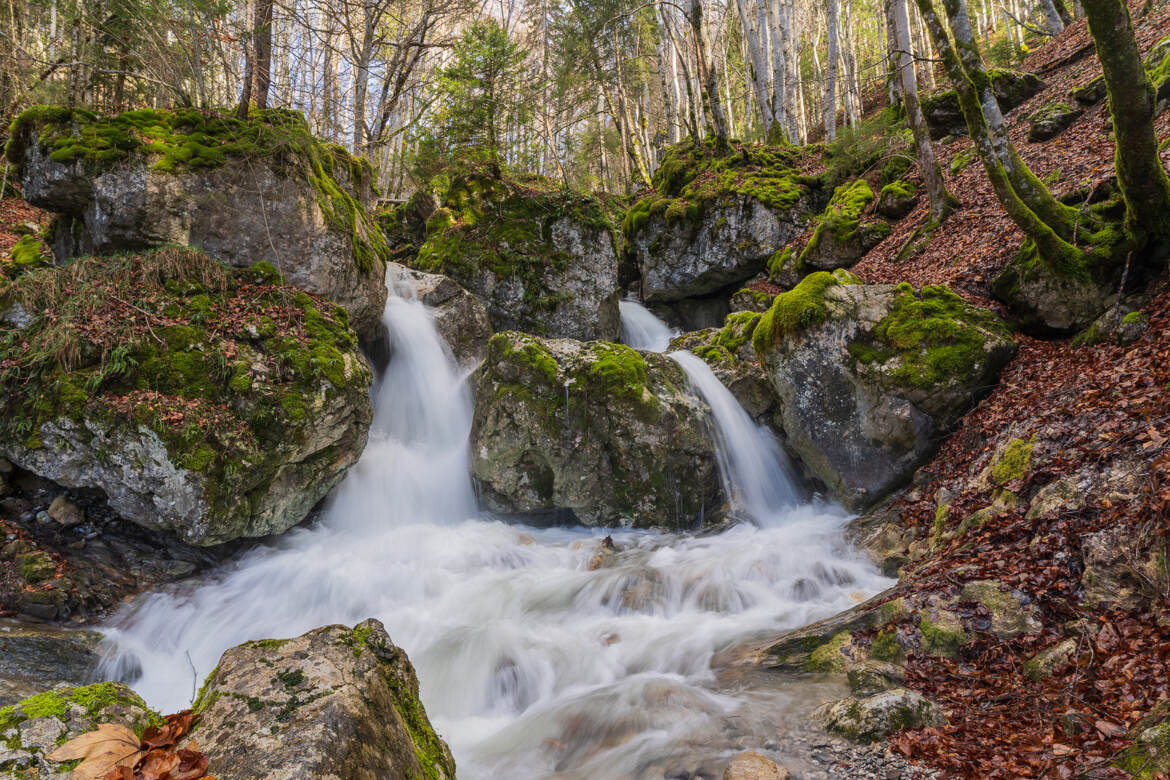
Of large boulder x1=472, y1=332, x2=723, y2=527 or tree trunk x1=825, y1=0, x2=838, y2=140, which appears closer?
large boulder x1=472, y1=332, x2=723, y2=527

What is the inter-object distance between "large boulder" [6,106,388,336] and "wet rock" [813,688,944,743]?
8450 millimetres

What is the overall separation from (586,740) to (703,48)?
50.9ft

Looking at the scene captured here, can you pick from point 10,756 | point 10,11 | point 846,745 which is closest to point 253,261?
point 10,756

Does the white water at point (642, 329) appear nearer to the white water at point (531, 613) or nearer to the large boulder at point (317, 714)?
the white water at point (531, 613)

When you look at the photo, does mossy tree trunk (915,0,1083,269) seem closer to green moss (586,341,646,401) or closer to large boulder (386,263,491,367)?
green moss (586,341,646,401)

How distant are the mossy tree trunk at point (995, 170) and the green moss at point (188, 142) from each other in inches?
343

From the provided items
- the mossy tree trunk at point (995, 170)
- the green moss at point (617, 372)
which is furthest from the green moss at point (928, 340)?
the green moss at point (617, 372)

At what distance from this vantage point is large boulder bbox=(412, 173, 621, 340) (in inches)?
534

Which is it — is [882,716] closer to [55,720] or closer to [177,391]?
[55,720]

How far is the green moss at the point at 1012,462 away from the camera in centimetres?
507

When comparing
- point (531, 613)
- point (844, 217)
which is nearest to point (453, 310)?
point (531, 613)

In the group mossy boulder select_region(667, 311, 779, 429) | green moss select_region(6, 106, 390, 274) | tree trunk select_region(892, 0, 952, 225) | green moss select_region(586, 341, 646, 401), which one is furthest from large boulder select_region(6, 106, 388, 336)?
tree trunk select_region(892, 0, 952, 225)

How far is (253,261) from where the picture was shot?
7.85 meters

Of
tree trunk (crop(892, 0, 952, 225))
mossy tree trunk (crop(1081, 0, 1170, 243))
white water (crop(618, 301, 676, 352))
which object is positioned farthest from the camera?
white water (crop(618, 301, 676, 352))
